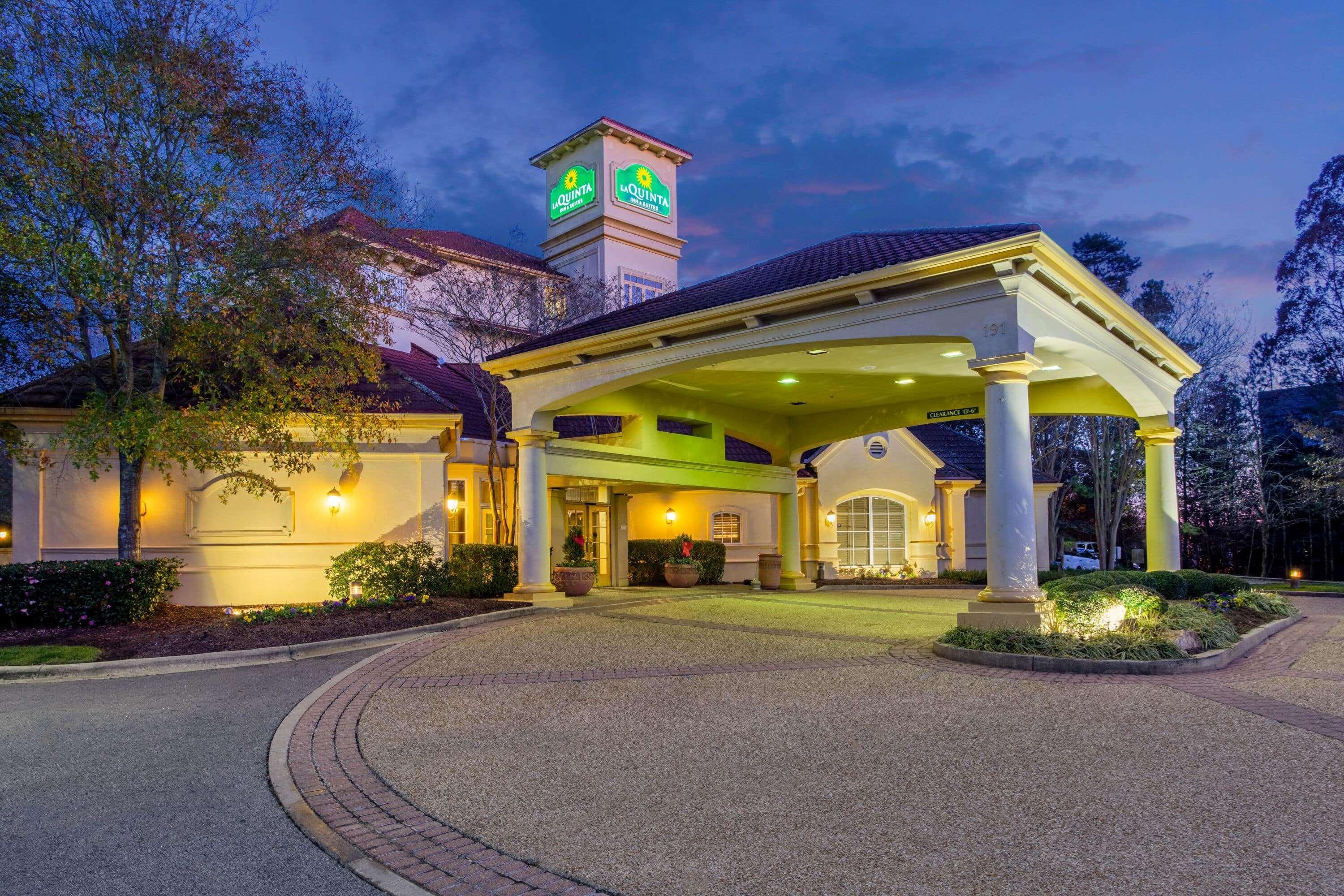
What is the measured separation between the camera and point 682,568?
70.5ft

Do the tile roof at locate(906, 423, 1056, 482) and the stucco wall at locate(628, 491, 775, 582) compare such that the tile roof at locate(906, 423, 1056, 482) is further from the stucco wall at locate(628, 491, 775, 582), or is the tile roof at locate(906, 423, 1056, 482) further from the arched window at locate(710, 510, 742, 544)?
the arched window at locate(710, 510, 742, 544)

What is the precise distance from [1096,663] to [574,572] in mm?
11332

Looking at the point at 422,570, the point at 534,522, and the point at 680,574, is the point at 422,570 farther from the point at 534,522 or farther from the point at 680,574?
the point at 680,574

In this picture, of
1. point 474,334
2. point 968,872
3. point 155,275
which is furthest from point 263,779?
point 474,334

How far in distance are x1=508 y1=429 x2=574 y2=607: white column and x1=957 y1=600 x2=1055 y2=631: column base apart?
770 cm

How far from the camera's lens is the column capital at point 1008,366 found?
9930 mm

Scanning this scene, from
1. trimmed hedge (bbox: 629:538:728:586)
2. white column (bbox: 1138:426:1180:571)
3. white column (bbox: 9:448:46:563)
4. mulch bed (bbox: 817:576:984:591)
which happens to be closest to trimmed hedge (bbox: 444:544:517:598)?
trimmed hedge (bbox: 629:538:728:586)

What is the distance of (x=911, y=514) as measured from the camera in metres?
25.9

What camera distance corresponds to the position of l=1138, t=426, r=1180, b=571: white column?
1585 cm

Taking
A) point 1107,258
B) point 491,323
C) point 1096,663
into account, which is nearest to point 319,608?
point 491,323

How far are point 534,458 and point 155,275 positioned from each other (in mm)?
6340

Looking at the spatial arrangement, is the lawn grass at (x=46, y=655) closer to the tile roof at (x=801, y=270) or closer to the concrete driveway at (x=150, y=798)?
the concrete driveway at (x=150, y=798)

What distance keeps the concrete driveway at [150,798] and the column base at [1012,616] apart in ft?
23.2

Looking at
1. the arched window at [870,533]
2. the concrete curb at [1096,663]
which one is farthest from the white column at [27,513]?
the arched window at [870,533]
